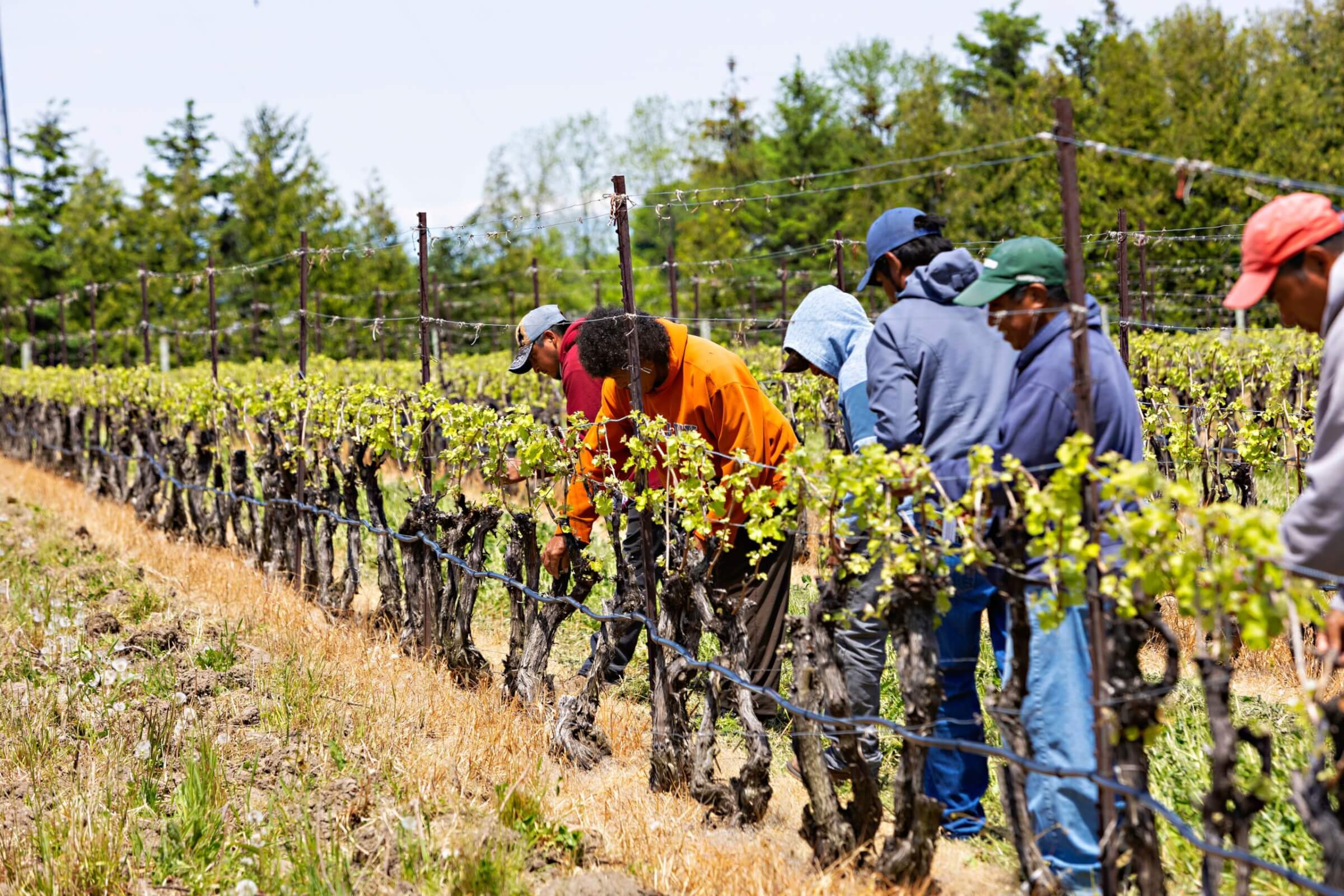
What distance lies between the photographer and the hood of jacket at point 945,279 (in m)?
3.59

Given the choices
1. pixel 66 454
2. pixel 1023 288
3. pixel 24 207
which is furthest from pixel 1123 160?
pixel 24 207

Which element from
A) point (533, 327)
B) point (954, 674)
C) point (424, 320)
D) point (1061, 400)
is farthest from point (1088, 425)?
point (424, 320)

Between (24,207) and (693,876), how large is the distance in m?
36.2

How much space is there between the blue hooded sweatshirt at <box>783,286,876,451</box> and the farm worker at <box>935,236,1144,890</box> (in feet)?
2.69

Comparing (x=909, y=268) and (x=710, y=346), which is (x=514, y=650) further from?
(x=909, y=268)

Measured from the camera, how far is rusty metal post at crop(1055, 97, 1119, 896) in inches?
107

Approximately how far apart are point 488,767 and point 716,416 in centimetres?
152

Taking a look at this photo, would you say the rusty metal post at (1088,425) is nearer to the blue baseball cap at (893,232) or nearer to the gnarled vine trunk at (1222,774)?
the gnarled vine trunk at (1222,774)

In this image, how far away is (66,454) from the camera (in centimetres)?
1354

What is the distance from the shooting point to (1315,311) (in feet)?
8.53

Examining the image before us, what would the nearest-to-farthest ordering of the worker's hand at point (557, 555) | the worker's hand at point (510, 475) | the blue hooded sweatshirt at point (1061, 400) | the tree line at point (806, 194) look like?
the blue hooded sweatshirt at point (1061, 400)
the worker's hand at point (557, 555)
the worker's hand at point (510, 475)
the tree line at point (806, 194)

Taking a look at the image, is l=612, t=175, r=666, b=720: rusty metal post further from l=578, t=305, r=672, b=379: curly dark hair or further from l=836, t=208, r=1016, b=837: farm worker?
l=836, t=208, r=1016, b=837: farm worker

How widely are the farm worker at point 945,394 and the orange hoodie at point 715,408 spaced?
936mm

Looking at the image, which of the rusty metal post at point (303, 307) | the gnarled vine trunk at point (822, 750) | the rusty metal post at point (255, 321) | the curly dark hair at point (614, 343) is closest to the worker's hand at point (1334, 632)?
the gnarled vine trunk at point (822, 750)
